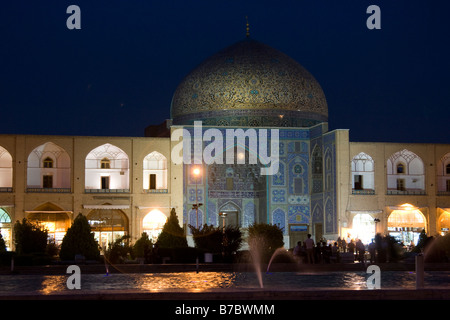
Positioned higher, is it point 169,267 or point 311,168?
point 311,168

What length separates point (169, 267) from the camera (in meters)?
21.1

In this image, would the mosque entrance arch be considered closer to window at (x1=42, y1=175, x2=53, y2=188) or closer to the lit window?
the lit window

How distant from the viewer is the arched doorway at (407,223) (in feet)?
113

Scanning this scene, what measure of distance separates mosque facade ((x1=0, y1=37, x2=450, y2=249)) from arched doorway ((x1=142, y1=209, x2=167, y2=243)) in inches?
1.6

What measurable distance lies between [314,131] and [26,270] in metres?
17.9

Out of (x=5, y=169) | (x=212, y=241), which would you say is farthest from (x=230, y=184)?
(x=212, y=241)

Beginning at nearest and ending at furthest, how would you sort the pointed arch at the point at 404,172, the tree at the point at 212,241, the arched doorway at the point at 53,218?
1. the tree at the point at 212,241
2. the arched doorway at the point at 53,218
3. the pointed arch at the point at 404,172

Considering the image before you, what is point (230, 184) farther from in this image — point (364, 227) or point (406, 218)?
point (406, 218)

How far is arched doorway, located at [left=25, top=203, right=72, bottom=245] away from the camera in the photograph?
33.3 metres

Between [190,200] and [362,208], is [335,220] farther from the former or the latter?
[190,200]

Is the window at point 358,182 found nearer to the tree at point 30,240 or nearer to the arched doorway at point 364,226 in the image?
the arched doorway at point 364,226

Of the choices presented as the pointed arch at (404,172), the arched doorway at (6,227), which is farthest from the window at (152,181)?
the pointed arch at (404,172)

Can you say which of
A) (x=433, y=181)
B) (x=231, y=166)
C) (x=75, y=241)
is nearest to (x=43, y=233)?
(x=75, y=241)

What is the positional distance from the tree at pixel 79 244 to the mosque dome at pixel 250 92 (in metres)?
13.4
